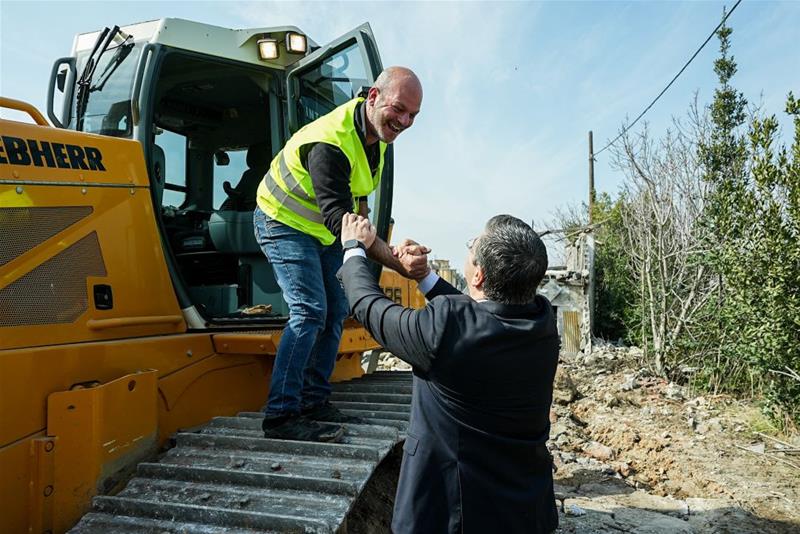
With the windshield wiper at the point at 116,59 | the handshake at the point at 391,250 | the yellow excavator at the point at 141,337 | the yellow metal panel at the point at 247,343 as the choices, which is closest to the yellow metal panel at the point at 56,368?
the yellow excavator at the point at 141,337

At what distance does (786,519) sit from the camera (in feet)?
13.8

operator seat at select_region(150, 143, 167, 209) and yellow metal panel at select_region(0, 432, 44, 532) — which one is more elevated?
operator seat at select_region(150, 143, 167, 209)

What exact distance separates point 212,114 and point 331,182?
262cm

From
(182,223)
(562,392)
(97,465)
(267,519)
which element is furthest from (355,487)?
(562,392)

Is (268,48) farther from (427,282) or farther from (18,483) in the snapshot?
(18,483)

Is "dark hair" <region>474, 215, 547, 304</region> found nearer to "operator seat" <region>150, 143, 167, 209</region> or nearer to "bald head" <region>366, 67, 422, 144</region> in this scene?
"bald head" <region>366, 67, 422, 144</region>

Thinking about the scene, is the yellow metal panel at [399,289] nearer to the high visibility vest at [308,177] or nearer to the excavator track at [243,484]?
the high visibility vest at [308,177]

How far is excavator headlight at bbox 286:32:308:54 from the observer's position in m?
3.59

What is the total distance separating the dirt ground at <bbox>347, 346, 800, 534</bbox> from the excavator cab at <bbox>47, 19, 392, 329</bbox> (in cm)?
169

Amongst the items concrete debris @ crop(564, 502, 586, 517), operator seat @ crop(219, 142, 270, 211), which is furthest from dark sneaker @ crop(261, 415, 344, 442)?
concrete debris @ crop(564, 502, 586, 517)

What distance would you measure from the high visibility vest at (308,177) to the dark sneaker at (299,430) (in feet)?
2.71

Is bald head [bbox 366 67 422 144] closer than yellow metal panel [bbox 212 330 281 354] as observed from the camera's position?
Yes

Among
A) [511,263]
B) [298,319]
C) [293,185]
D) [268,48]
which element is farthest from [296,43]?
[511,263]

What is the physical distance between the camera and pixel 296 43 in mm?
3619
